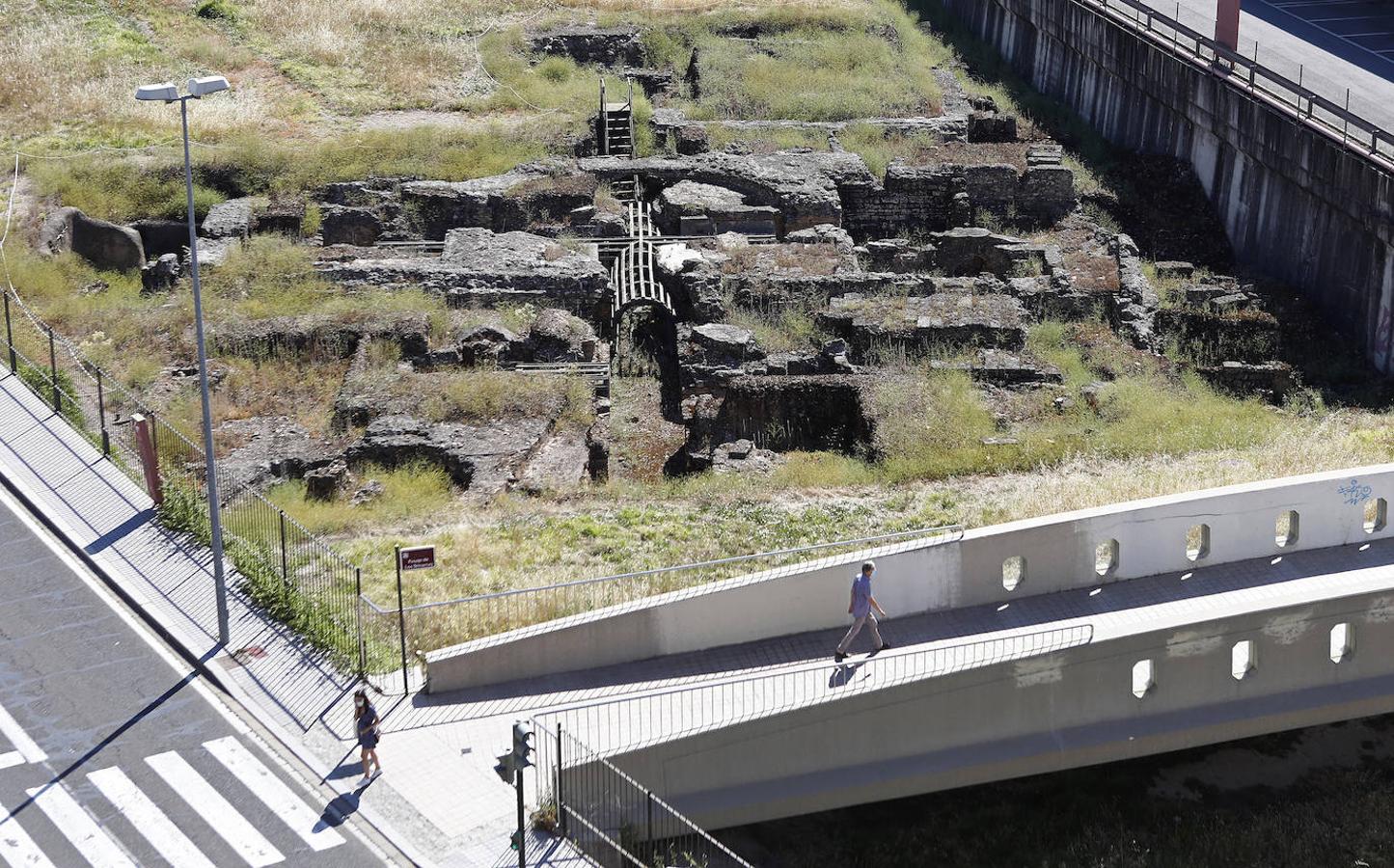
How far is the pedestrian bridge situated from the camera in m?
18.3

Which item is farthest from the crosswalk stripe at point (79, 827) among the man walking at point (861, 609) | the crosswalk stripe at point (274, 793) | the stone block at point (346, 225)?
the stone block at point (346, 225)

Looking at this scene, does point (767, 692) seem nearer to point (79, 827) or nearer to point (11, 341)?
point (79, 827)

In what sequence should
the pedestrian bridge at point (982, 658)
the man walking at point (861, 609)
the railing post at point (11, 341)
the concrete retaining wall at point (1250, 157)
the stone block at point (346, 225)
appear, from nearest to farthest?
the pedestrian bridge at point (982, 658), the man walking at point (861, 609), the railing post at point (11, 341), the concrete retaining wall at point (1250, 157), the stone block at point (346, 225)

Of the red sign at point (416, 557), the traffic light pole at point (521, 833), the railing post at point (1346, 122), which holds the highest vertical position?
the railing post at point (1346, 122)

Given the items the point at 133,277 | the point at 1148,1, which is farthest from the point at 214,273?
the point at 1148,1

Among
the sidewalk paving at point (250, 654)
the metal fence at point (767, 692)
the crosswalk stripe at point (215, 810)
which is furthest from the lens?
the metal fence at point (767, 692)

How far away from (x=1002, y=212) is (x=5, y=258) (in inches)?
860

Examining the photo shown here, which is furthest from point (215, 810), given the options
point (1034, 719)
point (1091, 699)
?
point (1091, 699)

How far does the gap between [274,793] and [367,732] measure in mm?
1155

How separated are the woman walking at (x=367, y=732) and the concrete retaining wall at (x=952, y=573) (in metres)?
1.57

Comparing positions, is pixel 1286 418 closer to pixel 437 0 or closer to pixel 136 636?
pixel 136 636

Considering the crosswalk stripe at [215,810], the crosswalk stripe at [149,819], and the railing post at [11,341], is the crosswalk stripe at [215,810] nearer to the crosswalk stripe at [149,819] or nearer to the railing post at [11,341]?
the crosswalk stripe at [149,819]

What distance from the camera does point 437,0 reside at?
2140 inches

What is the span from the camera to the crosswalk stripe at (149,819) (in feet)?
53.9
